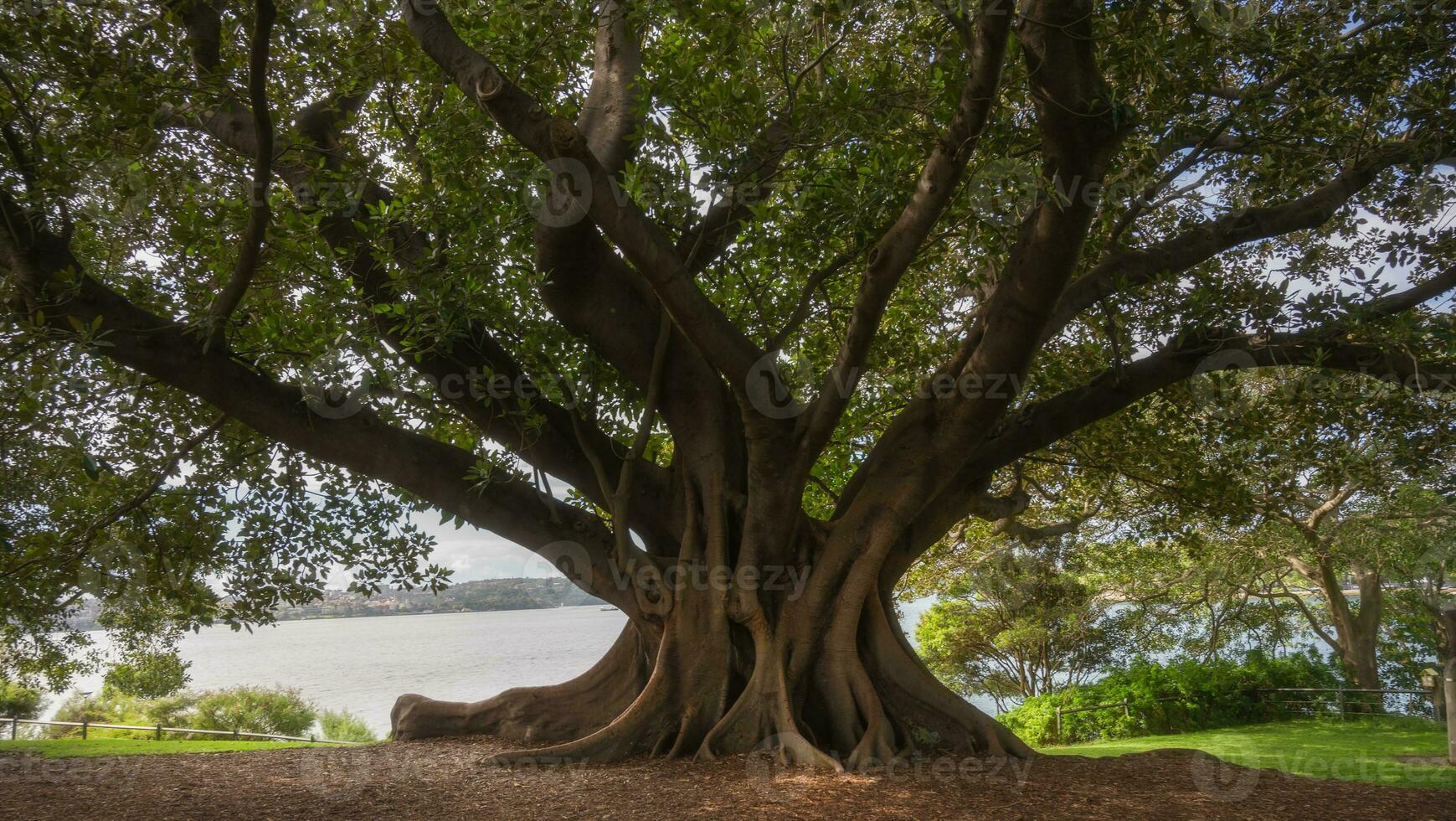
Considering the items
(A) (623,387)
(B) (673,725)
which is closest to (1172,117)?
(A) (623,387)

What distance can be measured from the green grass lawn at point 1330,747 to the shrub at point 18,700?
21371 millimetres

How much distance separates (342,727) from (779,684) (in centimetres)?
2299

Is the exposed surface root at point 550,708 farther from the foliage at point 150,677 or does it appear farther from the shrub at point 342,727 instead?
the shrub at point 342,727

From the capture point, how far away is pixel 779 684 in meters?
7.30

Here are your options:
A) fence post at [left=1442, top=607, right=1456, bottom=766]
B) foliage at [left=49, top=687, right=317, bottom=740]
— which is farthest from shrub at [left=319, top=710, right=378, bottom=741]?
fence post at [left=1442, top=607, right=1456, bottom=766]

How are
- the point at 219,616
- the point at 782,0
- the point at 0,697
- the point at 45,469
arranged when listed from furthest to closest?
the point at 0,697 → the point at 45,469 → the point at 219,616 → the point at 782,0

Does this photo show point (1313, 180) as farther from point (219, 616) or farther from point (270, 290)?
point (219, 616)

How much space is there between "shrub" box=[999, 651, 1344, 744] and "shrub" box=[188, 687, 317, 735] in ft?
61.9

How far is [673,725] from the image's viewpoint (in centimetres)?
763

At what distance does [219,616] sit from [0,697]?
15948 millimetres

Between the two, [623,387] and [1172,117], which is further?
[623,387]

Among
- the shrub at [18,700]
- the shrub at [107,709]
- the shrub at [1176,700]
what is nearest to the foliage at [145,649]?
the shrub at [107,709]

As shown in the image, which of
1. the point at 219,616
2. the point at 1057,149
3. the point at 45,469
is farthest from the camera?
the point at 45,469

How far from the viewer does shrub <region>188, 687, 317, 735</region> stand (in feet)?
72.8
